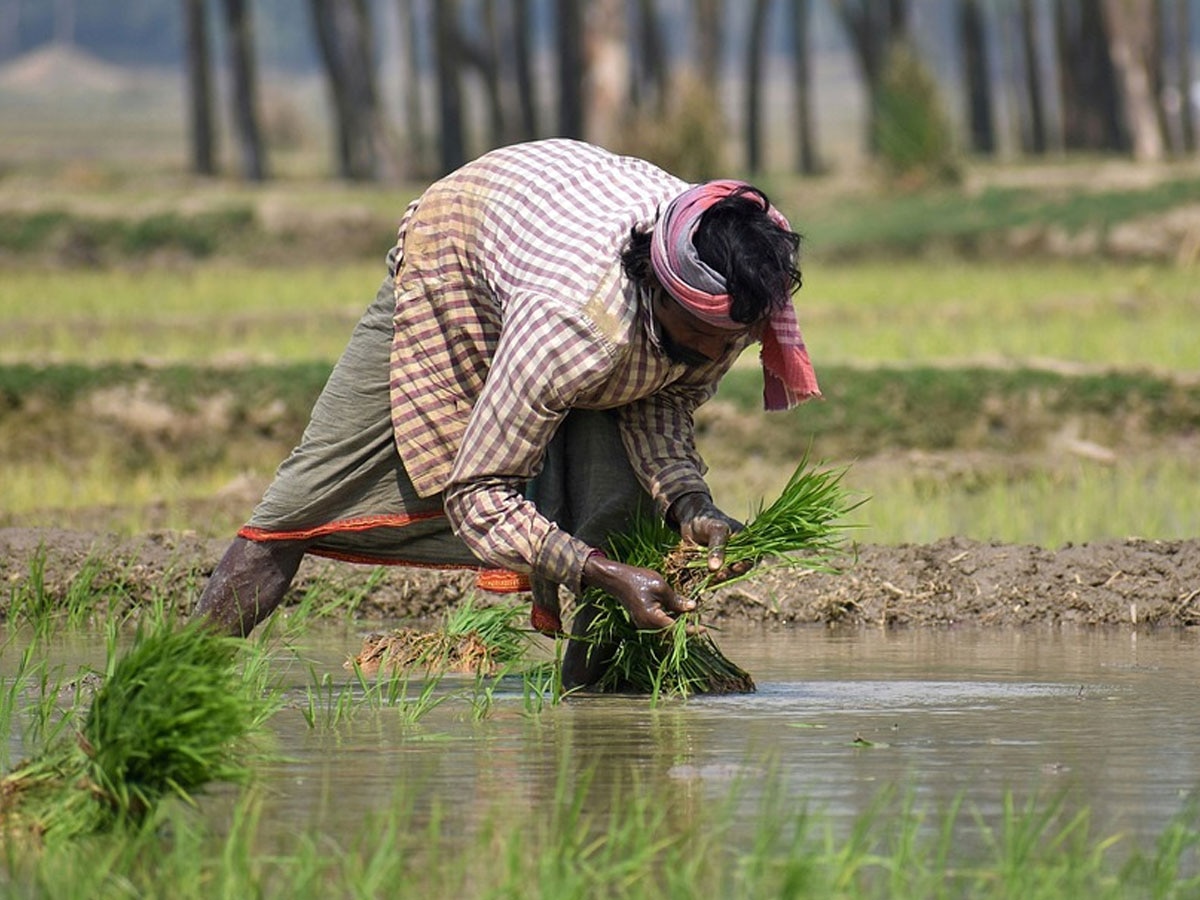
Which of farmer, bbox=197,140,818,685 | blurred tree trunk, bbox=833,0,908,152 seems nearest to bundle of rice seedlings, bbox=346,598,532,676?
farmer, bbox=197,140,818,685

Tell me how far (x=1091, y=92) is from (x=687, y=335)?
28460 mm

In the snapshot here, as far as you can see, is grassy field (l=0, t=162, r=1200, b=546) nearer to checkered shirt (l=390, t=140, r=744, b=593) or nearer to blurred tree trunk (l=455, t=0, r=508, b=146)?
checkered shirt (l=390, t=140, r=744, b=593)

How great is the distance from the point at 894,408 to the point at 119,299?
6.40 m

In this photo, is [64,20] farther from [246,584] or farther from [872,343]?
[246,584]

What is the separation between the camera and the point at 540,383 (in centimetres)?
421

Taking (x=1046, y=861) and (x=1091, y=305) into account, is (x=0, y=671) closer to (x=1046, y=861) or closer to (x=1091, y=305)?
(x=1046, y=861)

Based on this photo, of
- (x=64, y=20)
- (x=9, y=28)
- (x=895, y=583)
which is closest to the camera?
(x=895, y=583)

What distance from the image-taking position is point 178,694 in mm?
3496

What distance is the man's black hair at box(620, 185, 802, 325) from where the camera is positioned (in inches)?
161

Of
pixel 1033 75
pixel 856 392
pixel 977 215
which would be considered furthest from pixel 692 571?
pixel 1033 75

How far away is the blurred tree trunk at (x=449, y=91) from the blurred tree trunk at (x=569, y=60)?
1.94 m

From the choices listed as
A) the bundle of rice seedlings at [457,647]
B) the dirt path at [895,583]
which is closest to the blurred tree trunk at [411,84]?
the dirt path at [895,583]

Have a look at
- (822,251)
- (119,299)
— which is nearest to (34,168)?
(822,251)

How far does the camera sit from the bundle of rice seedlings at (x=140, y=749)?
11.4 ft
